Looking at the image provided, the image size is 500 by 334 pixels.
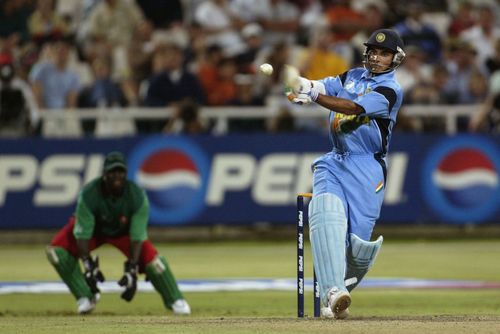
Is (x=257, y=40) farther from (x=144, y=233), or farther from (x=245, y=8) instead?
(x=144, y=233)

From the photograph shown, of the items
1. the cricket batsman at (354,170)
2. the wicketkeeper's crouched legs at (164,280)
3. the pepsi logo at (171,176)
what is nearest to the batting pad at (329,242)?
the cricket batsman at (354,170)

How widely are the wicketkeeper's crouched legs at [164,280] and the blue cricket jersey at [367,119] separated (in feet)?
10.7

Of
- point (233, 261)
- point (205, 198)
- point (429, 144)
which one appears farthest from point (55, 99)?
point (429, 144)

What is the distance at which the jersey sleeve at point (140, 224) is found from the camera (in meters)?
12.8

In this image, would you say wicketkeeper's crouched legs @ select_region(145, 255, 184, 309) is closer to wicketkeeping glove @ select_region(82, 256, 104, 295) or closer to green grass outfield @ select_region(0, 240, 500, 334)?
green grass outfield @ select_region(0, 240, 500, 334)

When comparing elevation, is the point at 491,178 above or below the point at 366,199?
below

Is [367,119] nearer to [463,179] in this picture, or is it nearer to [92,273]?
[92,273]

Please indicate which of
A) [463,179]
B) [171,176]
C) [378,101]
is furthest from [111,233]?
[463,179]

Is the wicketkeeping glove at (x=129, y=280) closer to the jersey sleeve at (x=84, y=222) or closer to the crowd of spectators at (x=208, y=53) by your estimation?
the jersey sleeve at (x=84, y=222)

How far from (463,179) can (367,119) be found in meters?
11.4

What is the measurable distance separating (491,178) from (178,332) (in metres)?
12.8

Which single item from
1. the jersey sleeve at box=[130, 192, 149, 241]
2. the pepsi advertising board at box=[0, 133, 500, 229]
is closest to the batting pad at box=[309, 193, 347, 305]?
the jersey sleeve at box=[130, 192, 149, 241]

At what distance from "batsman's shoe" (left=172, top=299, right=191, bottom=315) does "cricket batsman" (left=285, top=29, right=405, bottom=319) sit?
8.86 feet

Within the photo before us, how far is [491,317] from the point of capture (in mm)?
10352
